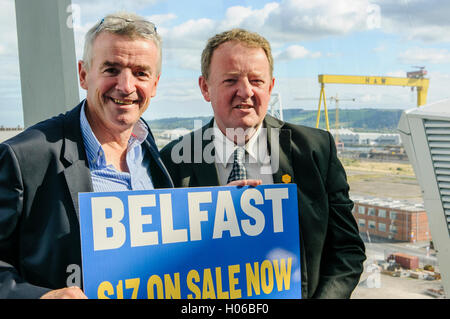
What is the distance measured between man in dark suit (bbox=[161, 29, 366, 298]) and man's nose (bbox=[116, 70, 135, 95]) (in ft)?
1.27

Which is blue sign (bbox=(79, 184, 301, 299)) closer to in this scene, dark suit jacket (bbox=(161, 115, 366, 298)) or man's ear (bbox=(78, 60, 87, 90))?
dark suit jacket (bbox=(161, 115, 366, 298))

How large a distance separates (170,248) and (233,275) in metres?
0.29

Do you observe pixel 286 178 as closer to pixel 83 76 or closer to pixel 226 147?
pixel 226 147

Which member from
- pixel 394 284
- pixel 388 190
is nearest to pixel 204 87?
pixel 394 284

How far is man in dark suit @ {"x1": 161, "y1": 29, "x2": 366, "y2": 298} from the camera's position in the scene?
1.79m

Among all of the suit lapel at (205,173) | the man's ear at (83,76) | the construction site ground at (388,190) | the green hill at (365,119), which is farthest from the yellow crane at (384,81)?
the man's ear at (83,76)

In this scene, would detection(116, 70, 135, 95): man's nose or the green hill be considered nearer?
detection(116, 70, 135, 95): man's nose

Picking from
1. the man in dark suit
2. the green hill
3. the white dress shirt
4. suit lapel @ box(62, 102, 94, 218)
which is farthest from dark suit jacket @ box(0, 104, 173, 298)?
the green hill

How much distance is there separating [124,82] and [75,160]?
337 mm

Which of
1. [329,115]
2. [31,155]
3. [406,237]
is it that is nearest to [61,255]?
[31,155]

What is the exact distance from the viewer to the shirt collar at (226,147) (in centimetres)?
187

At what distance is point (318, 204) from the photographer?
1.86 metres

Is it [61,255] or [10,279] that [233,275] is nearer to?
[61,255]
